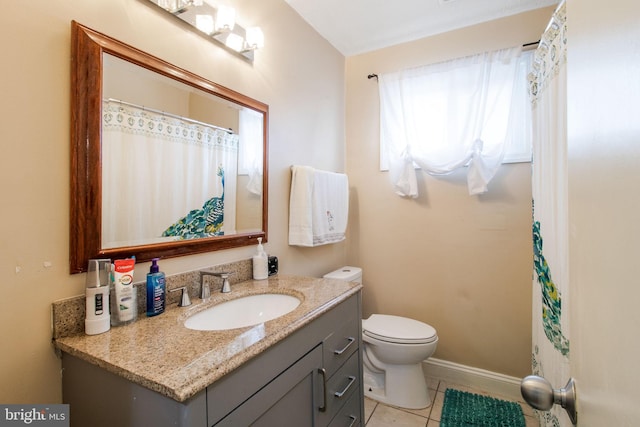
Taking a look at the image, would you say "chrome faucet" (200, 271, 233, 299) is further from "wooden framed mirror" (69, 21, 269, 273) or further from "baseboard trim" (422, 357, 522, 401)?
"baseboard trim" (422, 357, 522, 401)

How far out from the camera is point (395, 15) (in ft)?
6.44

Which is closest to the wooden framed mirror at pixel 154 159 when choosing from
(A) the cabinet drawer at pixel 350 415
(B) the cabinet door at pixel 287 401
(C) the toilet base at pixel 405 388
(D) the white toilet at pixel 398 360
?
(B) the cabinet door at pixel 287 401

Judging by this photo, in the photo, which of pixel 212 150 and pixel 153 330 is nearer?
pixel 153 330

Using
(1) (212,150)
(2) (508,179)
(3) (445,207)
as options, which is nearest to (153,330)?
(1) (212,150)

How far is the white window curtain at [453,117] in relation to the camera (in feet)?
6.30

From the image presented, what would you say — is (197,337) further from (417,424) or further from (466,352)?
(466,352)

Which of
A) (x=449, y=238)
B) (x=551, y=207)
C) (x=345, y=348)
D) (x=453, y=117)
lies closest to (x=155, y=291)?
(x=345, y=348)

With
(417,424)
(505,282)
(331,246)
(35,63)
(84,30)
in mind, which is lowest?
(417,424)

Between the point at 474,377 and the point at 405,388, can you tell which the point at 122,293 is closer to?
the point at 405,388

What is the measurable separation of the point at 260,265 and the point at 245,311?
276 millimetres

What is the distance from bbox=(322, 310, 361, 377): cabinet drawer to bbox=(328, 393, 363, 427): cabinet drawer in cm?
20

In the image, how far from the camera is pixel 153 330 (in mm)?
910

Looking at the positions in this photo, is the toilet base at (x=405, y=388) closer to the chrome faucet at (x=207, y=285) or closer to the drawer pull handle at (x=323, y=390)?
the drawer pull handle at (x=323, y=390)

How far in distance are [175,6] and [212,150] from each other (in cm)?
56
